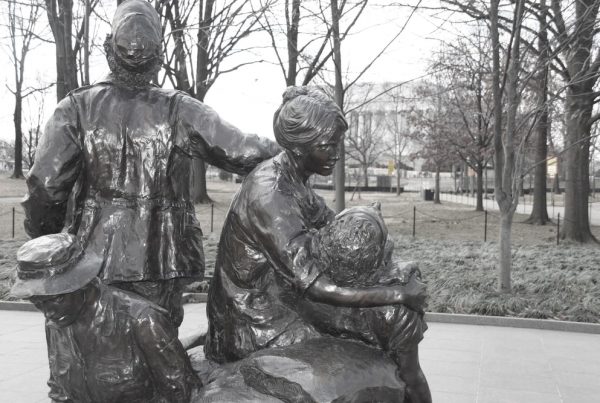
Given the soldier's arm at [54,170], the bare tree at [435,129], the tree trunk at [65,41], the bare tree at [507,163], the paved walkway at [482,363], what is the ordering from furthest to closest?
the bare tree at [435,129]
the tree trunk at [65,41]
the bare tree at [507,163]
the paved walkway at [482,363]
the soldier's arm at [54,170]

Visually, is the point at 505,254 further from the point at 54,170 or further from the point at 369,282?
the point at 54,170

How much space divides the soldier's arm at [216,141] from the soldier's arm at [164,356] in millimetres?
711

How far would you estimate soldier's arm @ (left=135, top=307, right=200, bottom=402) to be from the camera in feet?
6.61

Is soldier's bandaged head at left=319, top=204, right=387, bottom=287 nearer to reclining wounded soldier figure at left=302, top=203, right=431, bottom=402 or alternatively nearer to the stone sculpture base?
reclining wounded soldier figure at left=302, top=203, right=431, bottom=402

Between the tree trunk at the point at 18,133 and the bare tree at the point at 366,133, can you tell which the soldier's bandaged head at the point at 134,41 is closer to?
the tree trunk at the point at 18,133

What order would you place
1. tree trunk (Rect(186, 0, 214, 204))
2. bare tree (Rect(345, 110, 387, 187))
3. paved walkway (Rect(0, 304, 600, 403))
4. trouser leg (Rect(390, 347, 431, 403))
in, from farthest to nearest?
bare tree (Rect(345, 110, 387, 187))
tree trunk (Rect(186, 0, 214, 204))
paved walkway (Rect(0, 304, 600, 403))
trouser leg (Rect(390, 347, 431, 403))

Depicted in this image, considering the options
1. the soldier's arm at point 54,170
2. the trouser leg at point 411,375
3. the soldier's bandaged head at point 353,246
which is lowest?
the trouser leg at point 411,375

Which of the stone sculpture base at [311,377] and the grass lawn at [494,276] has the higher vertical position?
the stone sculpture base at [311,377]

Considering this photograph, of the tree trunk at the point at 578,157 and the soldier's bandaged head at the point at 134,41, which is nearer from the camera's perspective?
the soldier's bandaged head at the point at 134,41

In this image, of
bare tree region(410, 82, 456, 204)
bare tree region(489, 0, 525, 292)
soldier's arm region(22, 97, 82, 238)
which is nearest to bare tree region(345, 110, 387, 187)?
bare tree region(410, 82, 456, 204)

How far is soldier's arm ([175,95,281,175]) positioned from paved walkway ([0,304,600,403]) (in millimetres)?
2951

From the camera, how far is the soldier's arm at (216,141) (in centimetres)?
244

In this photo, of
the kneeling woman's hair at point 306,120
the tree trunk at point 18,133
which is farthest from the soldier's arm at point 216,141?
the tree trunk at point 18,133

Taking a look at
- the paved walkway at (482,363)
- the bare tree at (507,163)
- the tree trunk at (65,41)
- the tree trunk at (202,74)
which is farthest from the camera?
the tree trunk at (202,74)
